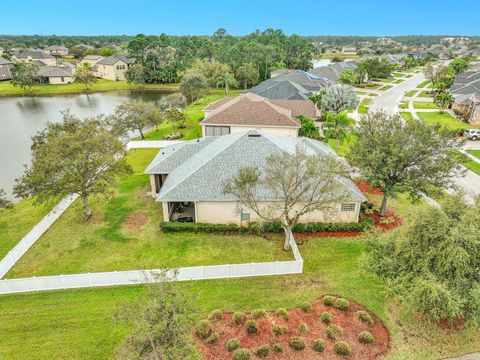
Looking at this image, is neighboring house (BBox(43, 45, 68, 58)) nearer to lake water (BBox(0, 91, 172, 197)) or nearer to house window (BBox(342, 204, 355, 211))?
lake water (BBox(0, 91, 172, 197))

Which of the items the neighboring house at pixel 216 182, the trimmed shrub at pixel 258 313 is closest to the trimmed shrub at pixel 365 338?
the trimmed shrub at pixel 258 313

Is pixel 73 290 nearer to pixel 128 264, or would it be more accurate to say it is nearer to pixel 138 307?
pixel 128 264

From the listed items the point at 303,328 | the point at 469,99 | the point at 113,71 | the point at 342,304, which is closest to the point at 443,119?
the point at 469,99

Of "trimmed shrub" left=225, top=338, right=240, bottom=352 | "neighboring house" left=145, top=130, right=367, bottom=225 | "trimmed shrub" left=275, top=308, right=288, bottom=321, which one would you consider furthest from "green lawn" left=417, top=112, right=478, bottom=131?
"trimmed shrub" left=225, top=338, right=240, bottom=352

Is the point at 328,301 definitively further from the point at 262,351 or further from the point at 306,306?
the point at 262,351

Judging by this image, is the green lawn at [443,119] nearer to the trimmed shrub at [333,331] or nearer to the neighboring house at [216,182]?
the neighboring house at [216,182]

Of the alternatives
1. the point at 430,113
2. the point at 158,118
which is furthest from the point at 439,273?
the point at 430,113
